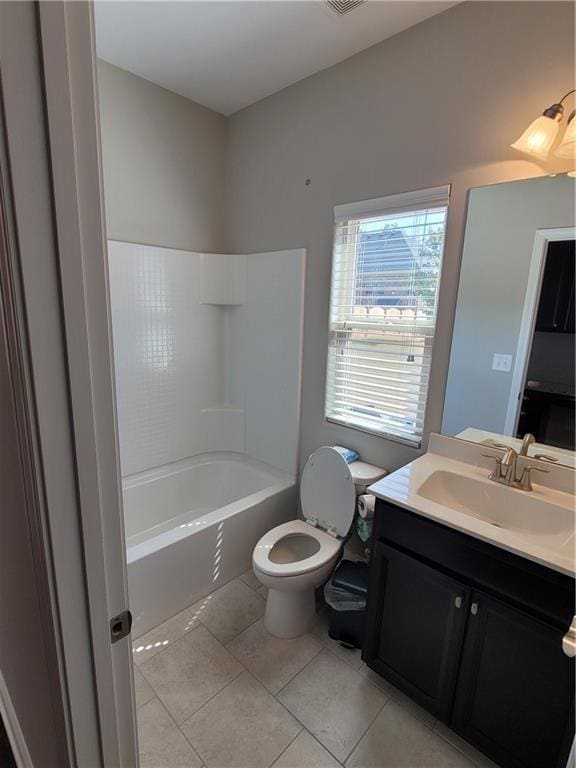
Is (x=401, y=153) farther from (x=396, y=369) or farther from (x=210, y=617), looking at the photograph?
(x=210, y=617)

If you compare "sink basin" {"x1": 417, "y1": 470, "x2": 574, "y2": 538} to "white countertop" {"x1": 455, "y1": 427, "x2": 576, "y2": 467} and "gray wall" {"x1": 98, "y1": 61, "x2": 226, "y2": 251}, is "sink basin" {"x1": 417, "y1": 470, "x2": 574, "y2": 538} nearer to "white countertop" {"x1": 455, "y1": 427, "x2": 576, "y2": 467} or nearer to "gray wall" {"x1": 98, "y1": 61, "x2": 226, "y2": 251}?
"white countertop" {"x1": 455, "y1": 427, "x2": 576, "y2": 467}

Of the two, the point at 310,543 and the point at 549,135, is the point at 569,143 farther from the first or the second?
the point at 310,543

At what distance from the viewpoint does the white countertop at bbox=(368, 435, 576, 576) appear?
3.72 feet

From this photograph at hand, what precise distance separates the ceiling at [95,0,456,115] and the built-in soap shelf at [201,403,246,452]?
6.60ft

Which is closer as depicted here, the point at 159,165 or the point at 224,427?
the point at 159,165

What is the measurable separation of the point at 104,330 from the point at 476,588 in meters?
1.36

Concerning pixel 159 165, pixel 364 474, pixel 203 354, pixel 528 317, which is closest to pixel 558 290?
pixel 528 317

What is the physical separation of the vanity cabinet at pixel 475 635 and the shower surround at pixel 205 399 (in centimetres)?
96

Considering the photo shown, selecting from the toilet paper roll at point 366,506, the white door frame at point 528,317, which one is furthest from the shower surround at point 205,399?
the white door frame at point 528,317

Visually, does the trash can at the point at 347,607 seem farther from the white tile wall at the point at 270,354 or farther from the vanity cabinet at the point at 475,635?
the white tile wall at the point at 270,354

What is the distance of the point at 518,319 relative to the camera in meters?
1.57

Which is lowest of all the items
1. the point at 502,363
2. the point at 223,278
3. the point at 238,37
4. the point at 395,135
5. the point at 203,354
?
the point at 203,354

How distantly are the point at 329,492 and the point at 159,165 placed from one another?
7.15 feet

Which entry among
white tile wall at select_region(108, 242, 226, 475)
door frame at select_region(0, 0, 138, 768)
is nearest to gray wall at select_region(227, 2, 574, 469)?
white tile wall at select_region(108, 242, 226, 475)
